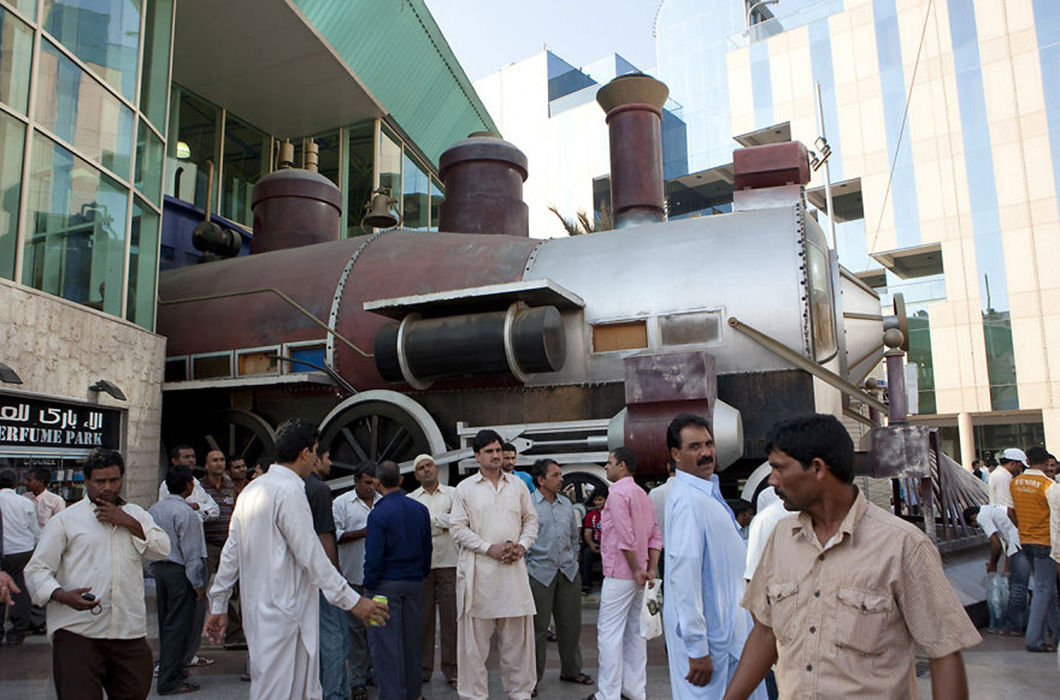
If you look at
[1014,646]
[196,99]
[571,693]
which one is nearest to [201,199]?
[196,99]

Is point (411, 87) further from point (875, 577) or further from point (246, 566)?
point (875, 577)

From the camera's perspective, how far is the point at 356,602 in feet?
12.7

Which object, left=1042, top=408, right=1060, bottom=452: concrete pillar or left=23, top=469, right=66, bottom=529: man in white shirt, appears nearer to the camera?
left=23, top=469, right=66, bottom=529: man in white shirt

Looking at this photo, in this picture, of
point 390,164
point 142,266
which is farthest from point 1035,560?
point 390,164

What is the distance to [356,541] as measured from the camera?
19.2 ft

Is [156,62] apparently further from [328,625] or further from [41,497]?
[328,625]

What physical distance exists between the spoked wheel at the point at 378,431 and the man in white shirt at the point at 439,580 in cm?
261

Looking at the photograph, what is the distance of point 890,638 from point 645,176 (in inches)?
362

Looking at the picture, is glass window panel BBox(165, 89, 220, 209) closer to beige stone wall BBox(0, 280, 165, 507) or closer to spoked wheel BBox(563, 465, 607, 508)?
beige stone wall BBox(0, 280, 165, 507)

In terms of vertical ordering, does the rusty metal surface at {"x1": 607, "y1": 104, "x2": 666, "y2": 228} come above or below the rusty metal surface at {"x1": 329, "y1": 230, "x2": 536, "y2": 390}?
above

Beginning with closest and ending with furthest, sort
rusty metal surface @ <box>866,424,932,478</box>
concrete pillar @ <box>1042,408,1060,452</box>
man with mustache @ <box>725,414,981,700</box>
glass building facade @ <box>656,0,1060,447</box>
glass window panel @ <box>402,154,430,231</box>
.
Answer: man with mustache @ <box>725,414,981,700</box>
rusty metal surface @ <box>866,424,932,478</box>
glass window panel @ <box>402,154,430,231</box>
concrete pillar @ <box>1042,408,1060,452</box>
glass building facade @ <box>656,0,1060,447</box>

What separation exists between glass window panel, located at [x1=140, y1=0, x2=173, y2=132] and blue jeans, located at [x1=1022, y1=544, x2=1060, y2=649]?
10.9 meters

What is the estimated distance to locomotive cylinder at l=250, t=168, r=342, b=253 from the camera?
1341 centimetres

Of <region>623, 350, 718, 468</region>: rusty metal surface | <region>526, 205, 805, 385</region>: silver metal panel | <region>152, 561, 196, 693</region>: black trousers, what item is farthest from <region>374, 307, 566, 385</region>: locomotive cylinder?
<region>152, 561, 196, 693</region>: black trousers
